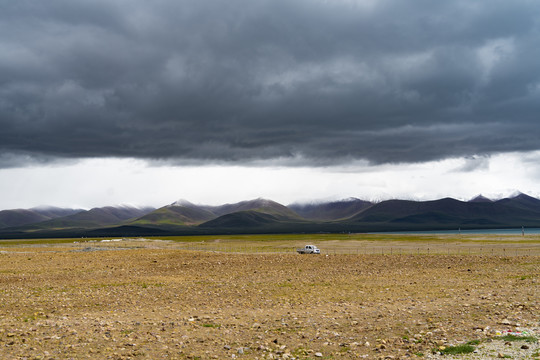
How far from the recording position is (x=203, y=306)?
29.8 meters

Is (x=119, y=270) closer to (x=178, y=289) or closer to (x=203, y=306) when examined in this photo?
(x=178, y=289)

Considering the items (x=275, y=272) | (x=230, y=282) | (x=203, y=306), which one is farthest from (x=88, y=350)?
(x=275, y=272)

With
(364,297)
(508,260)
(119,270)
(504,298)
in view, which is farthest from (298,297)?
(508,260)

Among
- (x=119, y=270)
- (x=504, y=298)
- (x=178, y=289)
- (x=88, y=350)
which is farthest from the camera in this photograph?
(x=119, y=270)

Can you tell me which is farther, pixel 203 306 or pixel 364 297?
pixel 364 297

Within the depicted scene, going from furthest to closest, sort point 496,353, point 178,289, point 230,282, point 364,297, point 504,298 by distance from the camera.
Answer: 1. point 230,282
2. point 178,289
3. point 364,297
4. point 504,298
5. point 496,353

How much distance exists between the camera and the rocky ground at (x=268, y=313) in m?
19.0

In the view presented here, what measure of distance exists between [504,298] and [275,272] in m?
26.0

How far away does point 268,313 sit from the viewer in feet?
87.6

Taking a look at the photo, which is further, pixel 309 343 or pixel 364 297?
pixel 364 297

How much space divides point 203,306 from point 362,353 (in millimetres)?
14237

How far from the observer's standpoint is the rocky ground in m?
19.0

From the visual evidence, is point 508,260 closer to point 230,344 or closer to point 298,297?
point 298,297

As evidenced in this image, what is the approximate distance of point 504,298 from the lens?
29.0 m
